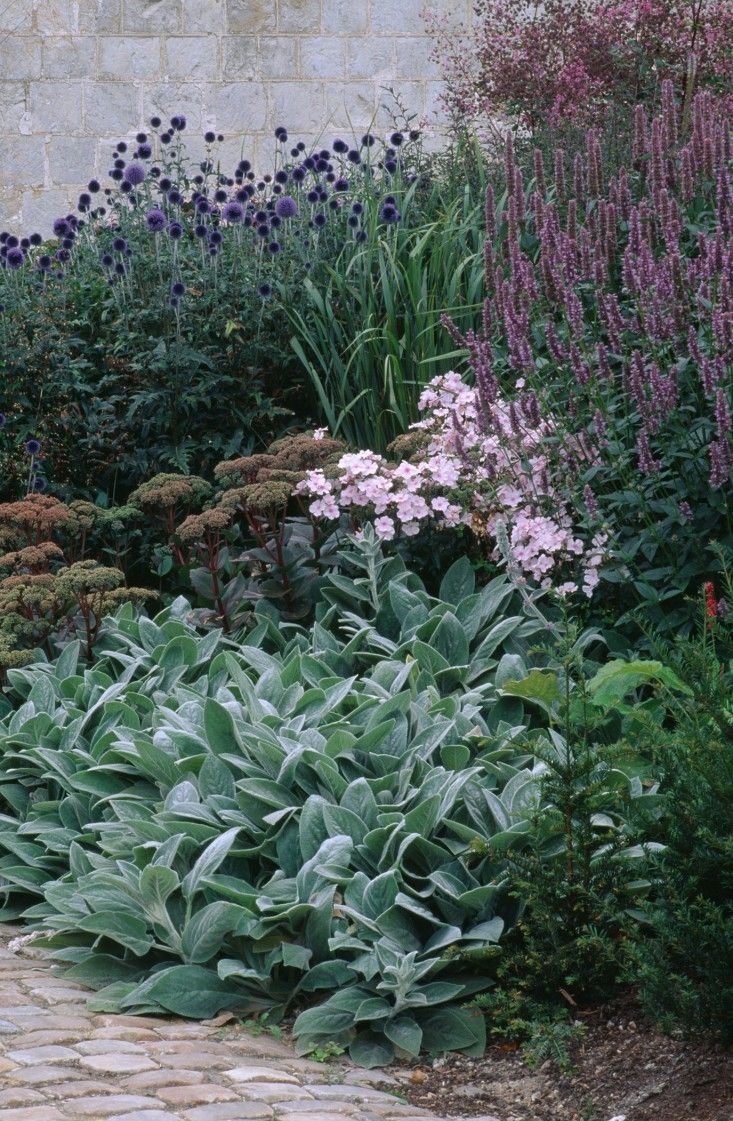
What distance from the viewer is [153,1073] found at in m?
2.68

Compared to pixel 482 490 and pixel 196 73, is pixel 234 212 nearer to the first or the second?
pixel 482 490

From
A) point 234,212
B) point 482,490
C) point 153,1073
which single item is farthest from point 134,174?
point 153,1073

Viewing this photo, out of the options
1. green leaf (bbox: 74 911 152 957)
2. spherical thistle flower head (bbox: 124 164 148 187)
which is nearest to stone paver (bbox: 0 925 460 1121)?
green leaf (bbox: 74 911 152 957)

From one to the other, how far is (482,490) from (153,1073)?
8.78ft

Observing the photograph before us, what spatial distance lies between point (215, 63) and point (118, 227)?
4594mm

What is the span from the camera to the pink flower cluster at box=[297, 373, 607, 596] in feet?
14.9

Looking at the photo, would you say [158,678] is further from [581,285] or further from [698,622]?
[581,285]

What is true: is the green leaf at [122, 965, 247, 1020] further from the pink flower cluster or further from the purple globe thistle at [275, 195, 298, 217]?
the purple globe thistle at [275, 195, 298, 217]

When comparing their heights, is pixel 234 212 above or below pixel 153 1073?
above

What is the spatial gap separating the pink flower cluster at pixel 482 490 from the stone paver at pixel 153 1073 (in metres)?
2.05

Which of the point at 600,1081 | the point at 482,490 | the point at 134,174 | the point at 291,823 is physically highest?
the point at 134,174

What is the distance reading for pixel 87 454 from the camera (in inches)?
252

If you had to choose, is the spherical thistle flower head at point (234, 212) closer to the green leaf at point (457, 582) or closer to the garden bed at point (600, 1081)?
the green leaf at point (457, 582)

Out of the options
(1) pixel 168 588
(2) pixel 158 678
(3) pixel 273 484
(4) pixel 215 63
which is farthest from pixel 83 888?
(4) pixel 215 63
